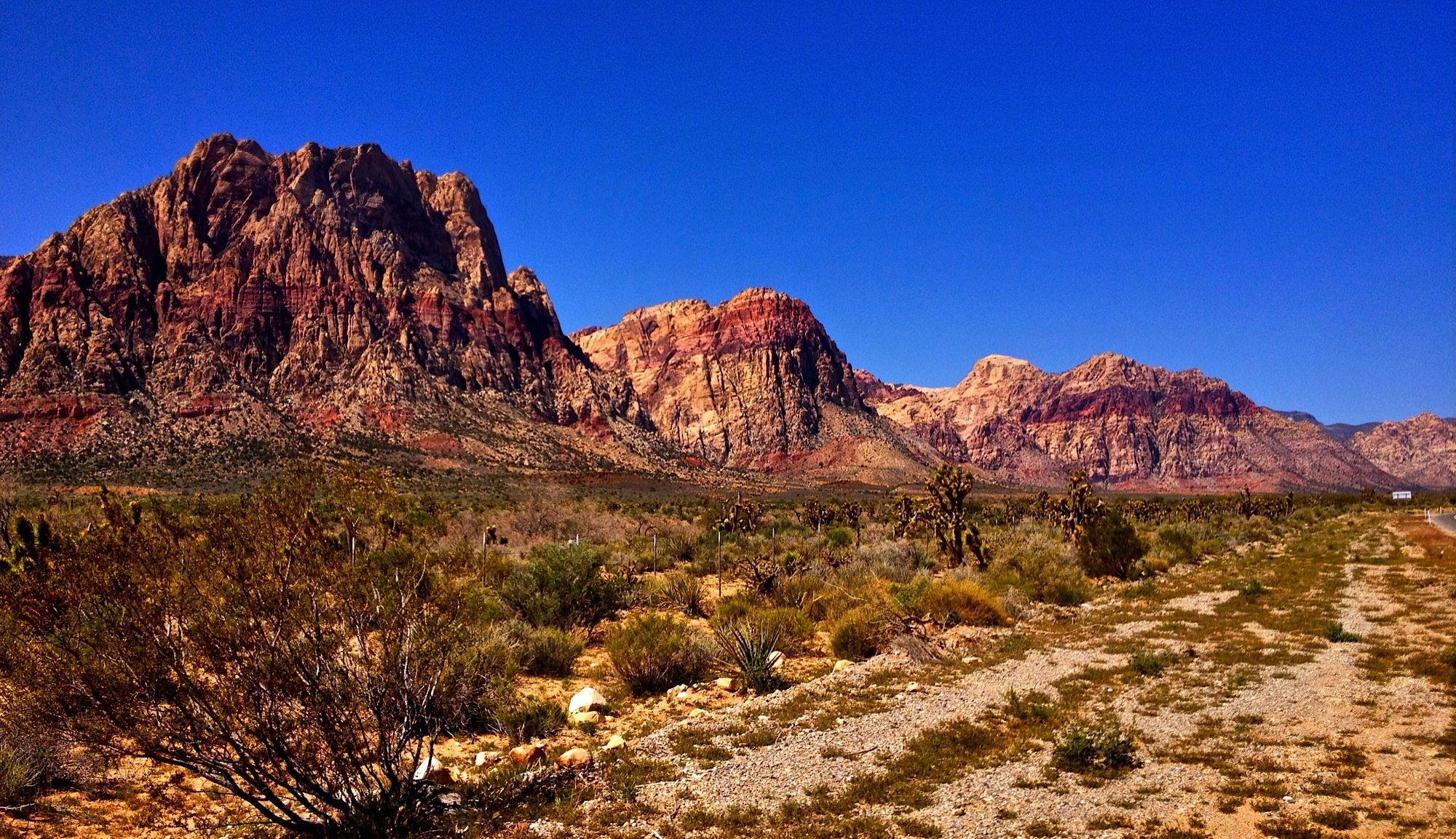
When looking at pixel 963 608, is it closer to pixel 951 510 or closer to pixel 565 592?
pixel 565 592

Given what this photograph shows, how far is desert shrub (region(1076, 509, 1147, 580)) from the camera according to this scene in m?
24.0

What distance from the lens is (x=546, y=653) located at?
41.4 feet

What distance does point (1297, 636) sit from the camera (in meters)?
14.4

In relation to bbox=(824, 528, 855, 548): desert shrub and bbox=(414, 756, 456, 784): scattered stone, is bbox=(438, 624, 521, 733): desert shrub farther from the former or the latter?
bbox=(824, 528, 855, 548): desert shrub

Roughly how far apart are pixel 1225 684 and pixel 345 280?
130 m

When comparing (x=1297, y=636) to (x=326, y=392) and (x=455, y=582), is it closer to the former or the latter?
(x=455, y=582)

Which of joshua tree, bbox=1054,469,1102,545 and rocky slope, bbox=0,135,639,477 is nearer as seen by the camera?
joshua tree, bbox=1054,469,1102,545

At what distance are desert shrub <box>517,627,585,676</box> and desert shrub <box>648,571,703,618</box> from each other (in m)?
4.61

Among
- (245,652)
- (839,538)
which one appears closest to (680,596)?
(245,652)

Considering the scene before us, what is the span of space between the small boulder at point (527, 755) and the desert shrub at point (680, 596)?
354 inches

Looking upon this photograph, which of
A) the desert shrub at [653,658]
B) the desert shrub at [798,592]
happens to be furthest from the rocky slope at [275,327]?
the desert shrub at [653,658]

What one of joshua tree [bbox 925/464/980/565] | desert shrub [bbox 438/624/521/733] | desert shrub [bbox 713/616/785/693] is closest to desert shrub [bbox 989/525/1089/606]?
joshua tree [bbox 925/464/980/565]

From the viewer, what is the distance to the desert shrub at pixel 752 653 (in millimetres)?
11406

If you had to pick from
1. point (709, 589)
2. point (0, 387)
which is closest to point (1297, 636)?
→ point (709, 589)
